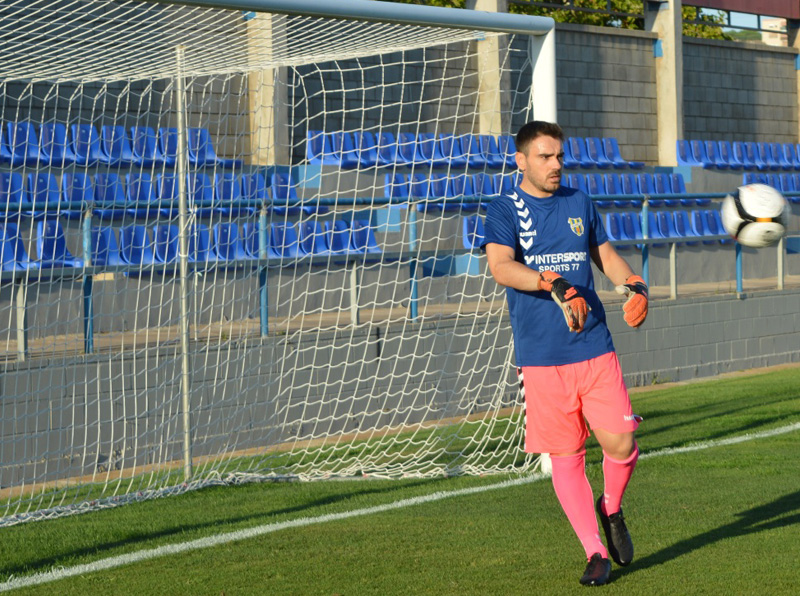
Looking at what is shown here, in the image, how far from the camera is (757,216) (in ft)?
18.5

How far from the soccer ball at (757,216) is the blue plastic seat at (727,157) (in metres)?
16.2

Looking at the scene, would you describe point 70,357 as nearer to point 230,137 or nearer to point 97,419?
point 97,419

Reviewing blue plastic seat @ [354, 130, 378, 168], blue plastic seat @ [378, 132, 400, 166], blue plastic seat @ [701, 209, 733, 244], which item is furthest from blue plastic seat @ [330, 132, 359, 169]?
blue plastic seat @ [701, 209, 733, 244]

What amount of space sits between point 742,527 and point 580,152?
1417cm

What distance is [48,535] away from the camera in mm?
5887

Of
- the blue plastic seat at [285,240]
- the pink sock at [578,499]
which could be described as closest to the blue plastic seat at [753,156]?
the blue plastic seat at [285,240]

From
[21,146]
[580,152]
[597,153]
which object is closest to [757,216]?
[21,146]

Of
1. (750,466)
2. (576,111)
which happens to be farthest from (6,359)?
(576,111)

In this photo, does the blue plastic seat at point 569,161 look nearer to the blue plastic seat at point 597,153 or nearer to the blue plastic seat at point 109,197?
the blue plastic seat at point 597,153

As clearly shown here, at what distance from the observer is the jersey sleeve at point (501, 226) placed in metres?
4.70

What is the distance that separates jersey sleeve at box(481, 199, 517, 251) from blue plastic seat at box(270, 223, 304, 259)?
18.0 feet

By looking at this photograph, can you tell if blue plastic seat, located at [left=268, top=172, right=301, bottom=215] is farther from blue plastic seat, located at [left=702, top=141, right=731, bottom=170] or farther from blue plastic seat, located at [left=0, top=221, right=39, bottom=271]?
blue plastic seat, located at [left=702, top=141, right=731, bottom=170]

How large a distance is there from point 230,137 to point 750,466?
7.80 m

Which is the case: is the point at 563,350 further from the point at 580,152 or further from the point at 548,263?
the point at 580,152
